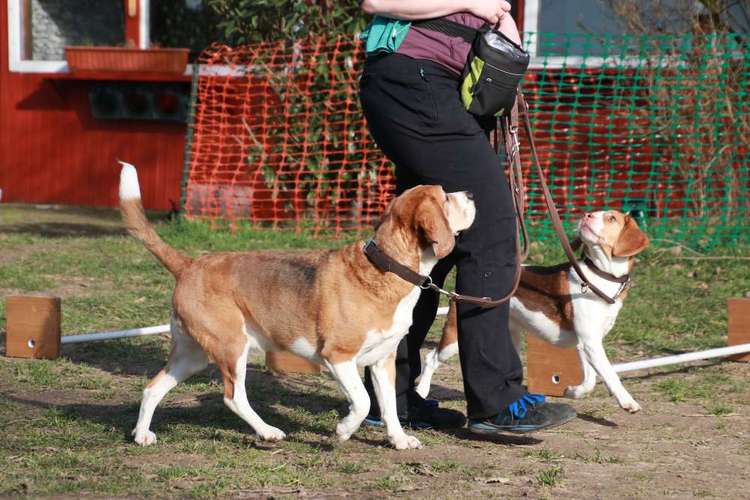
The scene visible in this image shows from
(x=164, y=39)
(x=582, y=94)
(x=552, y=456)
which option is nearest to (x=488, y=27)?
(x=552, y=456)

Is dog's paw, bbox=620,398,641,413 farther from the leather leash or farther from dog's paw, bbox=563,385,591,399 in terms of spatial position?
the leather leash

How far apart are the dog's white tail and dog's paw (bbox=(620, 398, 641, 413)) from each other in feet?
7.13

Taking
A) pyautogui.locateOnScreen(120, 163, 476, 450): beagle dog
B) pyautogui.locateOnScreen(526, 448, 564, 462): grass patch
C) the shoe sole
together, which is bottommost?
pyautogui.locateOnScreen(526, 448, 564, 462): grass patch

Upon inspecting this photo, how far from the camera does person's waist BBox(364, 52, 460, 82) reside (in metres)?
4.38

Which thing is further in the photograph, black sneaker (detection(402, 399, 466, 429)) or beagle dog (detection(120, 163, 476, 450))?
black sneaker (detection(402, 399, 466, 429))

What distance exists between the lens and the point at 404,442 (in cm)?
452

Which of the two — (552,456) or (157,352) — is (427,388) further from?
(157,352)

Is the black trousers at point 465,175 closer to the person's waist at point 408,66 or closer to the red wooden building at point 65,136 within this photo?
A: the person's waist at point 408,66

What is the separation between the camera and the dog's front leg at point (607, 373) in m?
5.20

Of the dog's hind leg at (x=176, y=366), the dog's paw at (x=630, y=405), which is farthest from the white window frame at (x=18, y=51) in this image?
the dog's paw at (x=630, y=405)

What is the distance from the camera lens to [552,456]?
4.45 meters

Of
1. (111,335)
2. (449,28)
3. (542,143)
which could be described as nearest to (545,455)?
(449,28)

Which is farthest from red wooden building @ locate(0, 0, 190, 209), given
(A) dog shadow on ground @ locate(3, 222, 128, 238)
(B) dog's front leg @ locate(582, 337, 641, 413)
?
(B) dog's front leg @ locate(582, 337, 641, 413)

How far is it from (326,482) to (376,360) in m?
0.69
